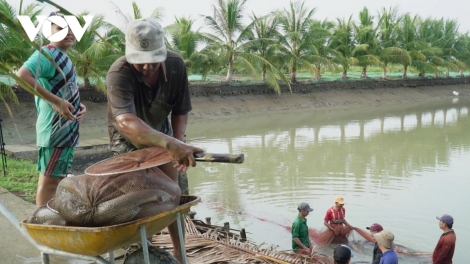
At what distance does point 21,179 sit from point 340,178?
640cm

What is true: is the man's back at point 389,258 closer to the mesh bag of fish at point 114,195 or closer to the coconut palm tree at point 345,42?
the mesh bag of fish at point 114,195

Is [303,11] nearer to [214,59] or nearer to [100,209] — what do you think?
[214,59]

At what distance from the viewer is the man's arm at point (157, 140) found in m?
2.00

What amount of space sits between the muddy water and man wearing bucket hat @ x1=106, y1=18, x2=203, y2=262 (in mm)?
3875

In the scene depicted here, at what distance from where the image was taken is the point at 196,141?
1452cm

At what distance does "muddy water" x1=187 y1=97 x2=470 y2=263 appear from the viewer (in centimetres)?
734

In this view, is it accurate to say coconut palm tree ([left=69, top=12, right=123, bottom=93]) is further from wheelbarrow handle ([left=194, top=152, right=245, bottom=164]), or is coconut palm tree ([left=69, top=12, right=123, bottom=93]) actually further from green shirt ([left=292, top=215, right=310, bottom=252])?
wheelbarrow handle ([left=194, top=152, right=245, bottom=164])

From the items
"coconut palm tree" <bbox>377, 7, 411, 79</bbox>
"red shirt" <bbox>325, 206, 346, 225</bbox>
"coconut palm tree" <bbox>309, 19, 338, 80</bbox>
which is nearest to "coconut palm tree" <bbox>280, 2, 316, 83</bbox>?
"coconut palm tree" <bbox>309, 19, 338, 80</bbox>

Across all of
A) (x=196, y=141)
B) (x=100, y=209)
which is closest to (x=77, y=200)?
(x=100, y=209)

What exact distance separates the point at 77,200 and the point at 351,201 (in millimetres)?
7013

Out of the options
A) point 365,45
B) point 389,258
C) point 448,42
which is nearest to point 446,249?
point 389,258

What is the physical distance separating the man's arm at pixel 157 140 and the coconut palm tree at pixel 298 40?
873 inches

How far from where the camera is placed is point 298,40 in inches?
960

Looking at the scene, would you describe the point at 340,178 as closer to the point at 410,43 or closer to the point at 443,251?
the point at 443,251
